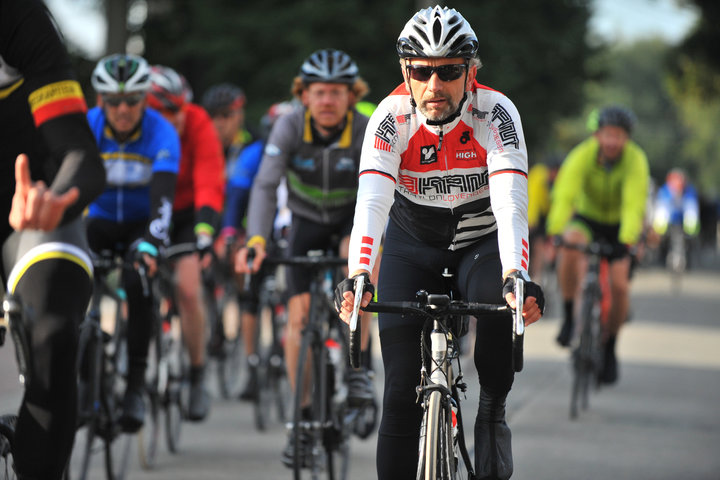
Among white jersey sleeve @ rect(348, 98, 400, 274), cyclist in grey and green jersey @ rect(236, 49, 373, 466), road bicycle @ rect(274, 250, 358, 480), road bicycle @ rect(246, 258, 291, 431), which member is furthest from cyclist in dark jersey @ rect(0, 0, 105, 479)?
road bicycle @ rect(246, 258, 291, 431)

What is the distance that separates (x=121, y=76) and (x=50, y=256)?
3.26m

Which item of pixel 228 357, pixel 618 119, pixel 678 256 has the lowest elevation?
pixel 228 357

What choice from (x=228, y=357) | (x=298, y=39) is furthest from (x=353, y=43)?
(x=228, y=357)

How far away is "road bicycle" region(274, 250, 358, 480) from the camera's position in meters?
6.07

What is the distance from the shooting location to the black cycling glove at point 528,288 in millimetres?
3943

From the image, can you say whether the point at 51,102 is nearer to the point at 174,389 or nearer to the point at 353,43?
the point at 174,389

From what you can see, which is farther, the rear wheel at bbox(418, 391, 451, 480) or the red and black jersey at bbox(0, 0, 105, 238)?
the rear wheel at bbox(418, 391, 451, 480)

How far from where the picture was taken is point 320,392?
6.16 metres

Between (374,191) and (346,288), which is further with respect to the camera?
(374,191)

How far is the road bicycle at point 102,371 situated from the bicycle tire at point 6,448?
6.52 feet

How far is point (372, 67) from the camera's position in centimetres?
2350

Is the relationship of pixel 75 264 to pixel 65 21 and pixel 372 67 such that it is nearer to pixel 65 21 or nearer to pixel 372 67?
pixel 372 67

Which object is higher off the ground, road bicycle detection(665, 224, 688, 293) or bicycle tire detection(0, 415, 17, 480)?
road bicycle detection(665, 224, 688, 293)

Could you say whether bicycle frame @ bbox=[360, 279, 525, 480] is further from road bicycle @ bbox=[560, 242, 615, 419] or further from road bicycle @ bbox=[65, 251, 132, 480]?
road bicycle @ bbox=[560, 242, 615, 419]
